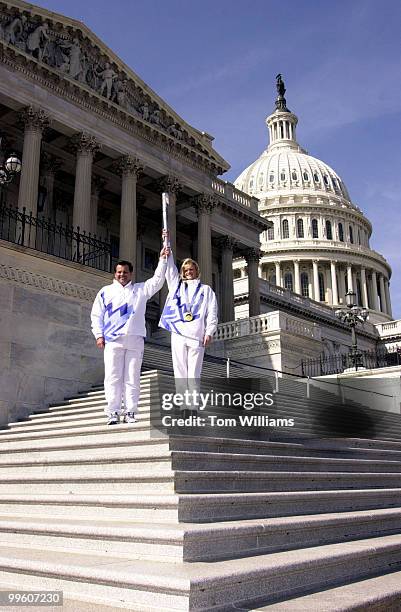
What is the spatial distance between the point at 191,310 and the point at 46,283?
711 centimetres

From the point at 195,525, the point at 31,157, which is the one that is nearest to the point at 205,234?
the point at 31,157

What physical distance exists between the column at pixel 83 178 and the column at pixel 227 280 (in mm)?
11957

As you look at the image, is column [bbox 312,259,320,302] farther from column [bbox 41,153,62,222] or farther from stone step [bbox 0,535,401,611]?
stone step [bbox 0,535,401,611]

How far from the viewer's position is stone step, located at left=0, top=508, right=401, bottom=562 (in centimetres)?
502

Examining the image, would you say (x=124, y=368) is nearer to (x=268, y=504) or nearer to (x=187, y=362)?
(x=187, y=362)

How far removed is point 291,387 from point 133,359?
1226cm

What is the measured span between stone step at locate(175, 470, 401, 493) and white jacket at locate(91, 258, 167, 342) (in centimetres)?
268

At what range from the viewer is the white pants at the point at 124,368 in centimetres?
838

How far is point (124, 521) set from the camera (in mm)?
5855

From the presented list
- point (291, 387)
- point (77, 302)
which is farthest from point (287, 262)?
point (77, 302)

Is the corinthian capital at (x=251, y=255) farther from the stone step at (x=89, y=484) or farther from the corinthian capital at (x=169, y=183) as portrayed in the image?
the stone step at (x=89, y=484)

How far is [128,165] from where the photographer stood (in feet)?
102

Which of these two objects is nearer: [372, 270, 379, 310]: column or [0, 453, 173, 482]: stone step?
[0, 453, 173, 482]: stone step

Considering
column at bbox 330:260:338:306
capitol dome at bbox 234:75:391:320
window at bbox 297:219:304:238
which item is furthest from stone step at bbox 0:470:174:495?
window at bbox 297:219:304:238
